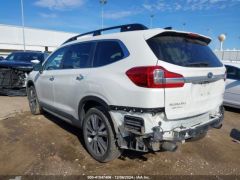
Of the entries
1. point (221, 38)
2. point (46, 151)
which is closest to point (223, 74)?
point (46, 151)

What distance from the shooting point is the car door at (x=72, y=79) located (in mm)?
3875

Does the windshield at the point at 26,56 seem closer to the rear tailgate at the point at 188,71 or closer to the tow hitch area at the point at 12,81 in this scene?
the tow hitch area at the point at 12,81

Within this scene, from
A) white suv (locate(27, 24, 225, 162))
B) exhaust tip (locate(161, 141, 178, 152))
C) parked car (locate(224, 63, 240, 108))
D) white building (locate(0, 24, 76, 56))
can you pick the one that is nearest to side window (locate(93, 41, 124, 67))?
white suv (locate(27, 24, 225, 162))

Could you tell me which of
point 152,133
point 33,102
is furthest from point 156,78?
point 33,102

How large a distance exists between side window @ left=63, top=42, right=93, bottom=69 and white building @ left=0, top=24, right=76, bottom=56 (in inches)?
1585

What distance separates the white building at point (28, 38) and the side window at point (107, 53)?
41297 mm

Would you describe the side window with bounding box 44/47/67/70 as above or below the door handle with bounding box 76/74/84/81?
above

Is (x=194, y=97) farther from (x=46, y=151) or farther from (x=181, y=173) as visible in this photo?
(x=46, y=151)

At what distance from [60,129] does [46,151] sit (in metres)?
1.18

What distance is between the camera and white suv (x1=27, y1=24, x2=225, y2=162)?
2863 millimetres

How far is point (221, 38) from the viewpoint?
3691 centimetres

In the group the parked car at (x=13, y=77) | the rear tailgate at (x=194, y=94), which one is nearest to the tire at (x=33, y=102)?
the parked car at (x=13, y=77)

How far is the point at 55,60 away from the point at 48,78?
418mm

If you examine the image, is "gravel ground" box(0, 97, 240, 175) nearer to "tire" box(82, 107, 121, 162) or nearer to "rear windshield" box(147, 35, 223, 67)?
"tire" box(82, 107, 121, 162)
